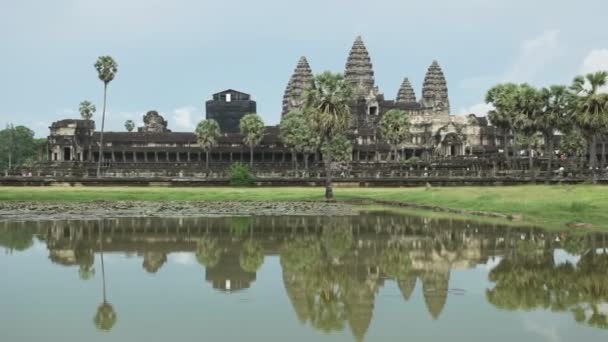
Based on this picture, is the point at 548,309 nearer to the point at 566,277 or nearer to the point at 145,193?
the point at 566,277

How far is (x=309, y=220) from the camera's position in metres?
33.4

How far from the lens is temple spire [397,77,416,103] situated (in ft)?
522

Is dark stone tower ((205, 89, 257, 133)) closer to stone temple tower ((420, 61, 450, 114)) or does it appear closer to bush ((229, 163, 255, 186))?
stone temple tower ((420, 61, 450, 114))

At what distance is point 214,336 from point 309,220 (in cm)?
2237

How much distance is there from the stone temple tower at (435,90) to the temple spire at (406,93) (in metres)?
8.84

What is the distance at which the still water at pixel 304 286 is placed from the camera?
1150cm

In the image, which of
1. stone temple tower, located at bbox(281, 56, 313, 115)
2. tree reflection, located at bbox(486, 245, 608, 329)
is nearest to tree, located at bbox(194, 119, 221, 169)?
stone temple tower, located at bbox(281, 56, 313, 115)

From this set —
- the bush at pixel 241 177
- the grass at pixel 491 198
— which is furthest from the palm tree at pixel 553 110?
the bush at pixel 241 177

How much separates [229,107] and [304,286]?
159129 millimetres

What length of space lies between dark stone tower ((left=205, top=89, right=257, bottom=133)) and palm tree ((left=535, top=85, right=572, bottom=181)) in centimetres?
11009

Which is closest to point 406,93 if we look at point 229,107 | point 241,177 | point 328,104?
point 229,107

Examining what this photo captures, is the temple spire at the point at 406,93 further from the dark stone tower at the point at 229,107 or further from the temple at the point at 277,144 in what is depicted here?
the dark stone tower at the point at 229,107

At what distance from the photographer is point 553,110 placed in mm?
65312

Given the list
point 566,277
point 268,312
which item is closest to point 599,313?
point 566,277
